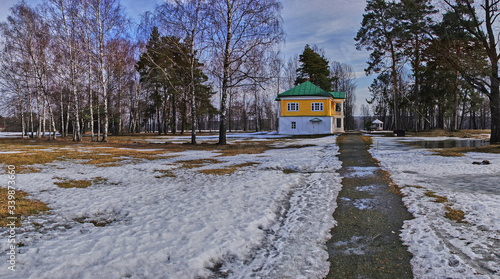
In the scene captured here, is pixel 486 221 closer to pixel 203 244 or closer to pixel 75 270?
pixel 203 244

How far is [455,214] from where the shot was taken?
5102 mm

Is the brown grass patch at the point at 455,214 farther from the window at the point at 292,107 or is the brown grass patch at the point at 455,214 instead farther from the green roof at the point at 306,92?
the window at the point at 292,107

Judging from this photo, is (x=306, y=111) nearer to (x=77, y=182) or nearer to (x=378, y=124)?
(x=77, y=182)

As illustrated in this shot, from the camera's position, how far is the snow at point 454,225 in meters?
3.31

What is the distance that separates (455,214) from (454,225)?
24.9 inches

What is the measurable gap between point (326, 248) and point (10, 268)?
3.90 metres

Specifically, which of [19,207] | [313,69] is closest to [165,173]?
[19,207]

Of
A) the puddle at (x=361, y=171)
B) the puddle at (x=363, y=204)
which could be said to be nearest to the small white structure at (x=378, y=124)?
the puddle at (x=361, y=171)

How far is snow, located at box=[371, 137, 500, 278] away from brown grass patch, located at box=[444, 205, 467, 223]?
0.23ft

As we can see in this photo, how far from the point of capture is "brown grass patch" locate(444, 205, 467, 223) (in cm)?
486

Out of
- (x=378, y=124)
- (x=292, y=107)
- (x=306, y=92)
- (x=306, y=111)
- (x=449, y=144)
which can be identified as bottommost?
(x=449, y=144)

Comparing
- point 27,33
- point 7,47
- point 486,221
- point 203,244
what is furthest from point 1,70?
point 486,221

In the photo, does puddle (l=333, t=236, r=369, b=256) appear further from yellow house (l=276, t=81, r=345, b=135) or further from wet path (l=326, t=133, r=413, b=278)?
yellow house (l=276, t=81, r=345, b=135)

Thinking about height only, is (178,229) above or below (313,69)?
below
